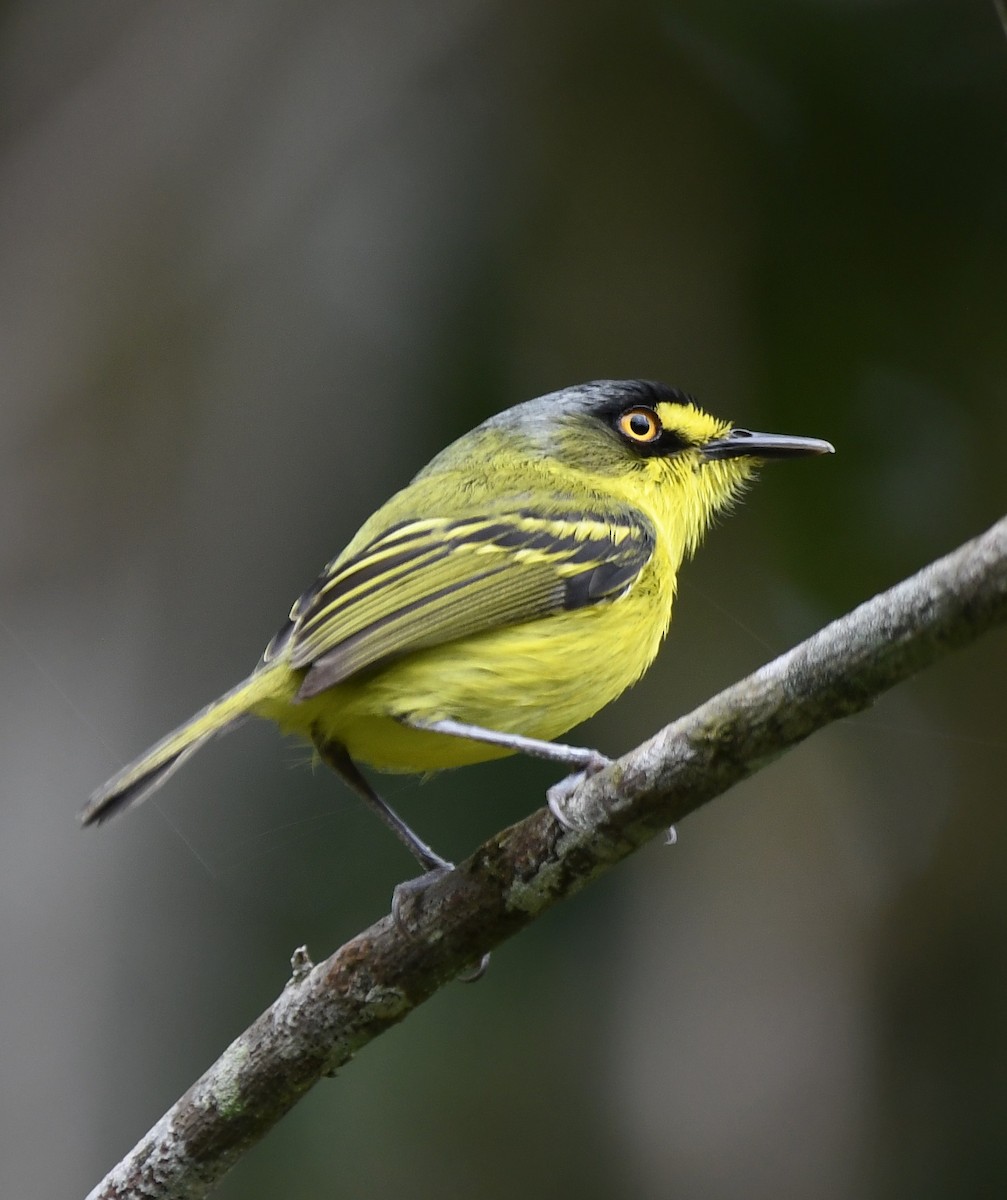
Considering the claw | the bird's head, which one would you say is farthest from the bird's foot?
the bird's head

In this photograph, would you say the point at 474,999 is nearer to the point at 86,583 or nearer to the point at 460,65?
the point at 86,583

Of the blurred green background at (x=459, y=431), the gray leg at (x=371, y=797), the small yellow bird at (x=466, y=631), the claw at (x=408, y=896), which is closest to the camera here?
the claw at (x=408, y=896)

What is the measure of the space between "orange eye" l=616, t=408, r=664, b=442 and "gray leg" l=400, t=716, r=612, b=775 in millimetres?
1255

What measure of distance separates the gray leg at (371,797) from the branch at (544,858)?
1.82 ft

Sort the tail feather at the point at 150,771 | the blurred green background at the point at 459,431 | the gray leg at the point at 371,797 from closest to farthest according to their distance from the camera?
the tail feather at the point at 150,771 → the gray leg at the point at 371,797 → the blurred green background at the point at 459,431

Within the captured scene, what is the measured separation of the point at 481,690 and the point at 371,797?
57 cm

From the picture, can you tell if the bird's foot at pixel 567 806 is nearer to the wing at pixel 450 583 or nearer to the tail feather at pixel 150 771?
the wing at pixel 450 583

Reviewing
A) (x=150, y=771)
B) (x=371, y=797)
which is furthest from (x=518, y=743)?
(x=150, y=771)

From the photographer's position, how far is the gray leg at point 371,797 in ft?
10.5

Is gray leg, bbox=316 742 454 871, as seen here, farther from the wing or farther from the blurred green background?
the blurred green background

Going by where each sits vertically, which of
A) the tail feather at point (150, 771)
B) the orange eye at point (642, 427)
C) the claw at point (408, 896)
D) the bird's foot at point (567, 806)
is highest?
the tail feather at point (150, 771)

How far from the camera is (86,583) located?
4883mm

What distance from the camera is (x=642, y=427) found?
3867mm

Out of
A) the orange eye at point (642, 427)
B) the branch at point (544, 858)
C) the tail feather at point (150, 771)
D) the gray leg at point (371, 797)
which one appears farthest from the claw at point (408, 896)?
the orange eye at point (642, 427)
